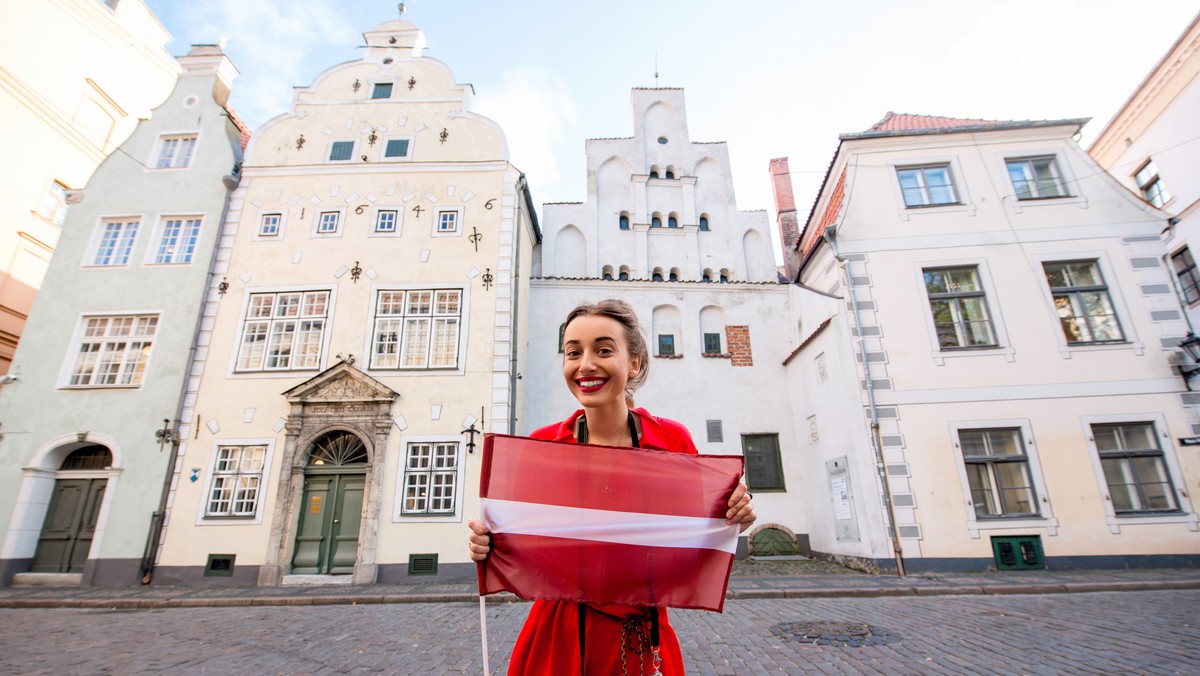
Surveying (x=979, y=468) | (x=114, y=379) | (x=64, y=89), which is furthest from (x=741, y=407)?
(x=64, y=89)

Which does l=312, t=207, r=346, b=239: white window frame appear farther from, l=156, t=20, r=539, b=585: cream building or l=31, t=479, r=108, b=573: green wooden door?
l=31, t=479, r=108, b=573: green wooden door

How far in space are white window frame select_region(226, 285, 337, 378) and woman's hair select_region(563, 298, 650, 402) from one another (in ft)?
44.0

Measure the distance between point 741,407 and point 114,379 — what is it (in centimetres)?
1761

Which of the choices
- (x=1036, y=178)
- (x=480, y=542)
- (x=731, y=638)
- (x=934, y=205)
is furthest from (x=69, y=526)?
(x=1036, y=178)

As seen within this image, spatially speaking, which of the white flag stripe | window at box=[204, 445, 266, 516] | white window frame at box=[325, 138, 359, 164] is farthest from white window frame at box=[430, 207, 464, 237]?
the white flag stripe

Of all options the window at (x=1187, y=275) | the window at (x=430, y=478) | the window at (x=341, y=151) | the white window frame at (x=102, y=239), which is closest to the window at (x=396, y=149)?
the window at (x=341, y=151)

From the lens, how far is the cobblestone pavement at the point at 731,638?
5.33 metres

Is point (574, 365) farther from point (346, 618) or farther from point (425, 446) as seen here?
point (425, 446)

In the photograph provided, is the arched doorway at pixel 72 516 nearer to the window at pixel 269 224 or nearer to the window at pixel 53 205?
the window at pixel 269 224

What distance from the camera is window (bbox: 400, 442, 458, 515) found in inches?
492

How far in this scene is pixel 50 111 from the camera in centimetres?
1856

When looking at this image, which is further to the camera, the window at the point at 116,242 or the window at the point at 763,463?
the window at the point at 763,463

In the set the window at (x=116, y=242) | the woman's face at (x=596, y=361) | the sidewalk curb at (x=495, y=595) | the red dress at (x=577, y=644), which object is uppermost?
the window at (x=116, y=242)

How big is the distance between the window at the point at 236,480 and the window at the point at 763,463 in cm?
1305
